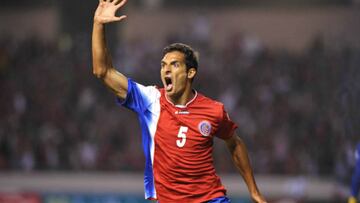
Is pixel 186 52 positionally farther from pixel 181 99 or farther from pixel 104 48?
pixel 104 48

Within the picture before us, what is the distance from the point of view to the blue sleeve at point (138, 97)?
498 cm

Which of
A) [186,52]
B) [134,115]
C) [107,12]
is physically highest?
[107,12]

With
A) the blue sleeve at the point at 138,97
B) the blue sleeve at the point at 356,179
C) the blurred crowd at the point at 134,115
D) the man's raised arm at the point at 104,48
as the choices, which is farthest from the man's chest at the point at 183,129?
the blurred crowd at the point at 134,115

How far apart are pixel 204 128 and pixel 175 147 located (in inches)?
8.8

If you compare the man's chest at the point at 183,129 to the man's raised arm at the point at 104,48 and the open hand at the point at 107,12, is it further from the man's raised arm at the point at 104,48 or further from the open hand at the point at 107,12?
the open hand at the point at 107,12

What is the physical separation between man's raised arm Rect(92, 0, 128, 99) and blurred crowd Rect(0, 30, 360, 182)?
28.7 ft

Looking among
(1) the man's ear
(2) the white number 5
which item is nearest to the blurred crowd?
(1) the man's ear

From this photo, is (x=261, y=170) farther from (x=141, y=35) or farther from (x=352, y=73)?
(x=141, y=35)

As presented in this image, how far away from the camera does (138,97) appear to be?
16.6ft

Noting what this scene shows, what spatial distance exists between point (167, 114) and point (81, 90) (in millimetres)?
12863

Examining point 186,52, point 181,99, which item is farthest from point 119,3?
point 181,99

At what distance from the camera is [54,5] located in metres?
21.5

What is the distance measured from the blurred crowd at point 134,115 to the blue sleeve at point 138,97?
8432mm

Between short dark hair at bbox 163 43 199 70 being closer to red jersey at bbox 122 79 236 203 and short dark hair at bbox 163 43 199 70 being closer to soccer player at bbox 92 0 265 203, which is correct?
soccer player at bbox 92 0 265 203
